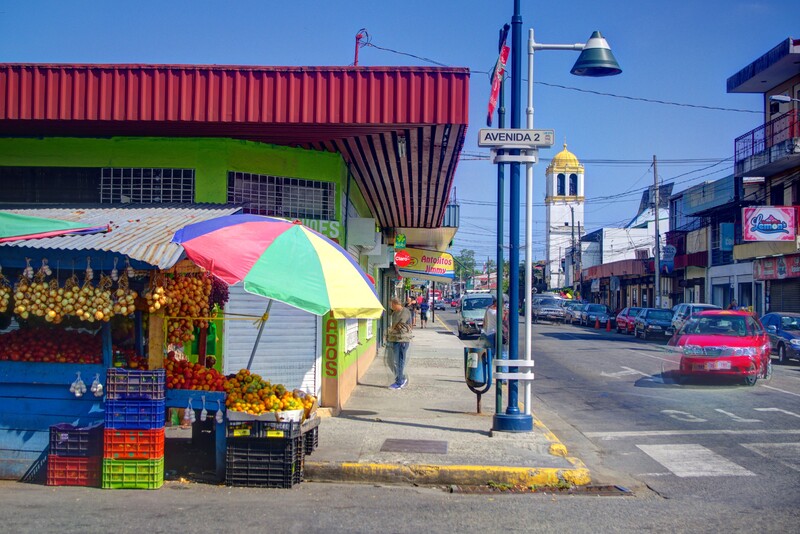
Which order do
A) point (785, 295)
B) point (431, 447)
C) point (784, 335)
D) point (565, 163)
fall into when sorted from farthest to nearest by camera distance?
point (565, 163)
point (785, 295)
point (784, 335)
point (431, 447)

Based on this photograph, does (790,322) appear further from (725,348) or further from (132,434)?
→ (132,434)

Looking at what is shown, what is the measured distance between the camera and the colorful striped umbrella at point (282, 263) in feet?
23.1

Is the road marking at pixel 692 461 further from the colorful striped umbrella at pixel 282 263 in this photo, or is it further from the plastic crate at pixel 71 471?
the plastic crate at pixel 71 471

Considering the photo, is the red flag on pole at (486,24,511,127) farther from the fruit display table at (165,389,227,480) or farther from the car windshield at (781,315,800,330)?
the car windshield at (781,315,800,330)

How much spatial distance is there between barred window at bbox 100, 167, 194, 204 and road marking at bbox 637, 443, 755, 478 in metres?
7.04

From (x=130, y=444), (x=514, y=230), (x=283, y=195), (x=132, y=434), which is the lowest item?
(x=130, y=444)

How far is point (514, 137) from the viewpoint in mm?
10289

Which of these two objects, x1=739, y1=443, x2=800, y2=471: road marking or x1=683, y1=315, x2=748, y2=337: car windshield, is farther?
x1=683, y1=315, x2=748, y2=337: car windshield

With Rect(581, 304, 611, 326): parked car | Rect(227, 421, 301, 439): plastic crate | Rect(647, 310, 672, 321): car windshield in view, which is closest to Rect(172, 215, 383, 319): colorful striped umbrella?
Rect(227, 421, 301, 439): plastic crate

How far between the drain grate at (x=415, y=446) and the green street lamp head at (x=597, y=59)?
524cm

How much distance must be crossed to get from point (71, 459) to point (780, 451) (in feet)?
26.7

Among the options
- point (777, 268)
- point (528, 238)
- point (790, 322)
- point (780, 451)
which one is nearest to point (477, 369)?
point (528, 238)

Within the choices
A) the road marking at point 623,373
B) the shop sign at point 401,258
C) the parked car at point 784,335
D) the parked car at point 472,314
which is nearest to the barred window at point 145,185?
the road marking at point 623,373

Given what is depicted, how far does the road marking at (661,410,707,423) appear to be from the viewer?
11.9 metres
